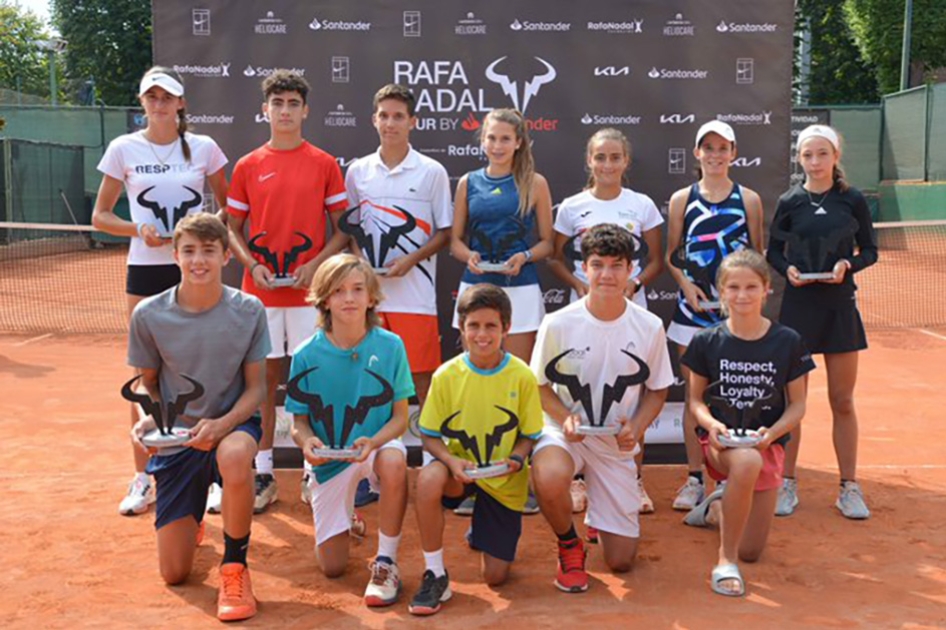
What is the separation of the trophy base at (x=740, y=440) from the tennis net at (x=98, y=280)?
5.23m

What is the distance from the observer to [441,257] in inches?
244

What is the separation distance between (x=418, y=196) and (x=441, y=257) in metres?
0.95

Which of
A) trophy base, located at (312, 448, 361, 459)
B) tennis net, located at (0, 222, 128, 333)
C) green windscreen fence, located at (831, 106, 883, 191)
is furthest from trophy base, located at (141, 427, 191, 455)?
green windscreen fence, located at (831, 106, 883, 191)

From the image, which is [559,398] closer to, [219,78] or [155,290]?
[155,290]

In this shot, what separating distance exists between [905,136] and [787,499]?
2018 centimetres

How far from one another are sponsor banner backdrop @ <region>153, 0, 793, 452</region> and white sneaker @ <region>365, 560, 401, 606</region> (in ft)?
9.62

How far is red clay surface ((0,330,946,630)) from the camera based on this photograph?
→ 3893mm

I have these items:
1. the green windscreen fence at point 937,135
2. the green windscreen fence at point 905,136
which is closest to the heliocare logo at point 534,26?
the green windscreen fence at point 937,135

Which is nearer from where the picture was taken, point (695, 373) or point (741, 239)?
point (695, 373)

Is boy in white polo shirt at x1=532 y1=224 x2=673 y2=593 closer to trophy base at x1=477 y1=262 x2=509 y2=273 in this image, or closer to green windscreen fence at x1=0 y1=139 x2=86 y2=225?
trophy base at x1=477 y1=262 x2=509 y2=273

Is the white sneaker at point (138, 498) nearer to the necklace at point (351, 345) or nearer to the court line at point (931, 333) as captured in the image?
the necklace at point (351, 345)

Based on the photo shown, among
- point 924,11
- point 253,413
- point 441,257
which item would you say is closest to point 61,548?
point 253,413

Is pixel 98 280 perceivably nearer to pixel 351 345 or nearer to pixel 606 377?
pixel 351 345

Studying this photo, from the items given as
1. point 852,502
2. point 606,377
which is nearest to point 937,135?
point 852,502
